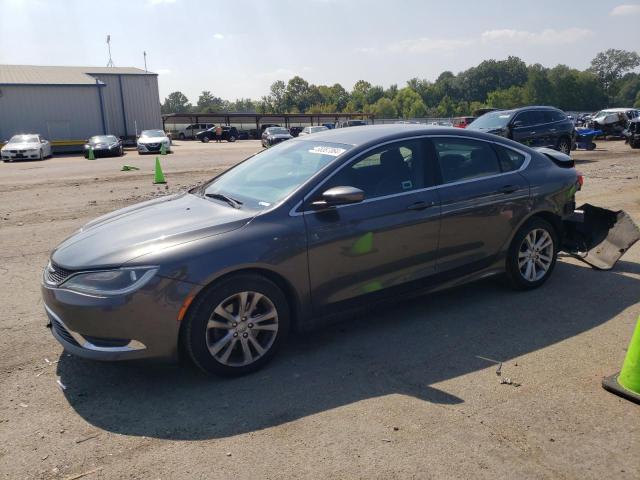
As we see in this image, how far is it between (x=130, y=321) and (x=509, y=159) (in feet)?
12.5

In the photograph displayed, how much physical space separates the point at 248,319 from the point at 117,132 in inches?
1741

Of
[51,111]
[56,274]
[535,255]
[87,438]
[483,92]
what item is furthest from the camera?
[483,92]

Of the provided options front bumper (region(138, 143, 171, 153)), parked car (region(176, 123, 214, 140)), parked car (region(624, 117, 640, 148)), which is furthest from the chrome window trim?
parked car (region(176, 123, 214, 140))

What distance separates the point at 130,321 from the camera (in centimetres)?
345

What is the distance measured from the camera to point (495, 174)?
5172 mm

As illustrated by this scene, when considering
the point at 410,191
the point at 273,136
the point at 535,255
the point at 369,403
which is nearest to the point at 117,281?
the point at 369,403

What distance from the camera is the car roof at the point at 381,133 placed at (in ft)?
15.2

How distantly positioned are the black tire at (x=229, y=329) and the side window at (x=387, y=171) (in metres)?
0.92

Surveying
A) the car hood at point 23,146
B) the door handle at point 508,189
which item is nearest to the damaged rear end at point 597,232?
the door handle at point 508,189

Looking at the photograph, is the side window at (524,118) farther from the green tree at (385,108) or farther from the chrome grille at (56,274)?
the green tree at (385,108)

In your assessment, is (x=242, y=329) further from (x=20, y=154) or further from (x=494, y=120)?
Answer: (x=20, y=154)

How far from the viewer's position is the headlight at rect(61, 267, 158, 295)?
3.46 m

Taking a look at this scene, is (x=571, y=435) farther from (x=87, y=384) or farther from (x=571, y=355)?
(x=87, y=384)

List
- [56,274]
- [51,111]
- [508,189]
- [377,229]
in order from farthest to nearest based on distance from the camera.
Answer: [51,111], [508,189], [377,229], [56,274]
